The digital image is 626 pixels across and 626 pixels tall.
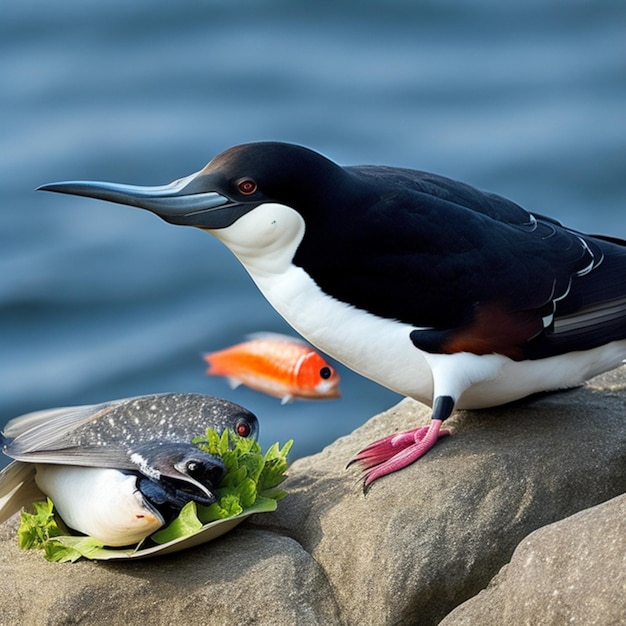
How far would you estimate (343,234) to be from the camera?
169 inches

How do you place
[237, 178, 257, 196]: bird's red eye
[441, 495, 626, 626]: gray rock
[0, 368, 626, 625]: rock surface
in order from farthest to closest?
[237, 178, 257, 196]: bird's red eye, [0, 368, 626, 625]: rock surface, [441, 495, 626, 626]: gray rock

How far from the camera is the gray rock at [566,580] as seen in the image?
3.36m

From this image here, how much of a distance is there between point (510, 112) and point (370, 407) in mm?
2973

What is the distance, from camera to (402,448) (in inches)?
182

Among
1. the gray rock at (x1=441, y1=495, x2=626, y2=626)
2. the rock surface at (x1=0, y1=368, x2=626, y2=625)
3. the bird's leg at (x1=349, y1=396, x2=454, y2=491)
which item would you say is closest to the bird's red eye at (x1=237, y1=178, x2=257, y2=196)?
the bird's leg at (x1=349, y1=396, x2=454, y2=491)

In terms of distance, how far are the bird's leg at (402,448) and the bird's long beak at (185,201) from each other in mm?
928

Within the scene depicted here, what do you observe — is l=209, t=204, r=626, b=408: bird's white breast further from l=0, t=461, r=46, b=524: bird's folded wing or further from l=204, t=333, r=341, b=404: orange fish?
l=204, t=333, r=341, b=404: orange fish

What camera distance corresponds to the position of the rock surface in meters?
3.97

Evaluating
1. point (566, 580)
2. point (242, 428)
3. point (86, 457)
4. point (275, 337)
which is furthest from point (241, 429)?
point (275, 337)

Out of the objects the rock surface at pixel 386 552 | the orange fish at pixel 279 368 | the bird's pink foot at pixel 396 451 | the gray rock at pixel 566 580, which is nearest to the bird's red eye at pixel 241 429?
the rock surface at pixel 386 552

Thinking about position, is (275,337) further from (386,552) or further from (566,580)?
(566,580)

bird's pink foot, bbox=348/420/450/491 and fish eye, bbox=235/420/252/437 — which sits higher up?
fish eye, bbox=235/420/252/437

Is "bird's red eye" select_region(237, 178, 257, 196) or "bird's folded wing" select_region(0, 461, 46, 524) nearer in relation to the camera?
"bird's red eye" select_region(237, 178, 257, 196)

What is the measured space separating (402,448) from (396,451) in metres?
0.03
